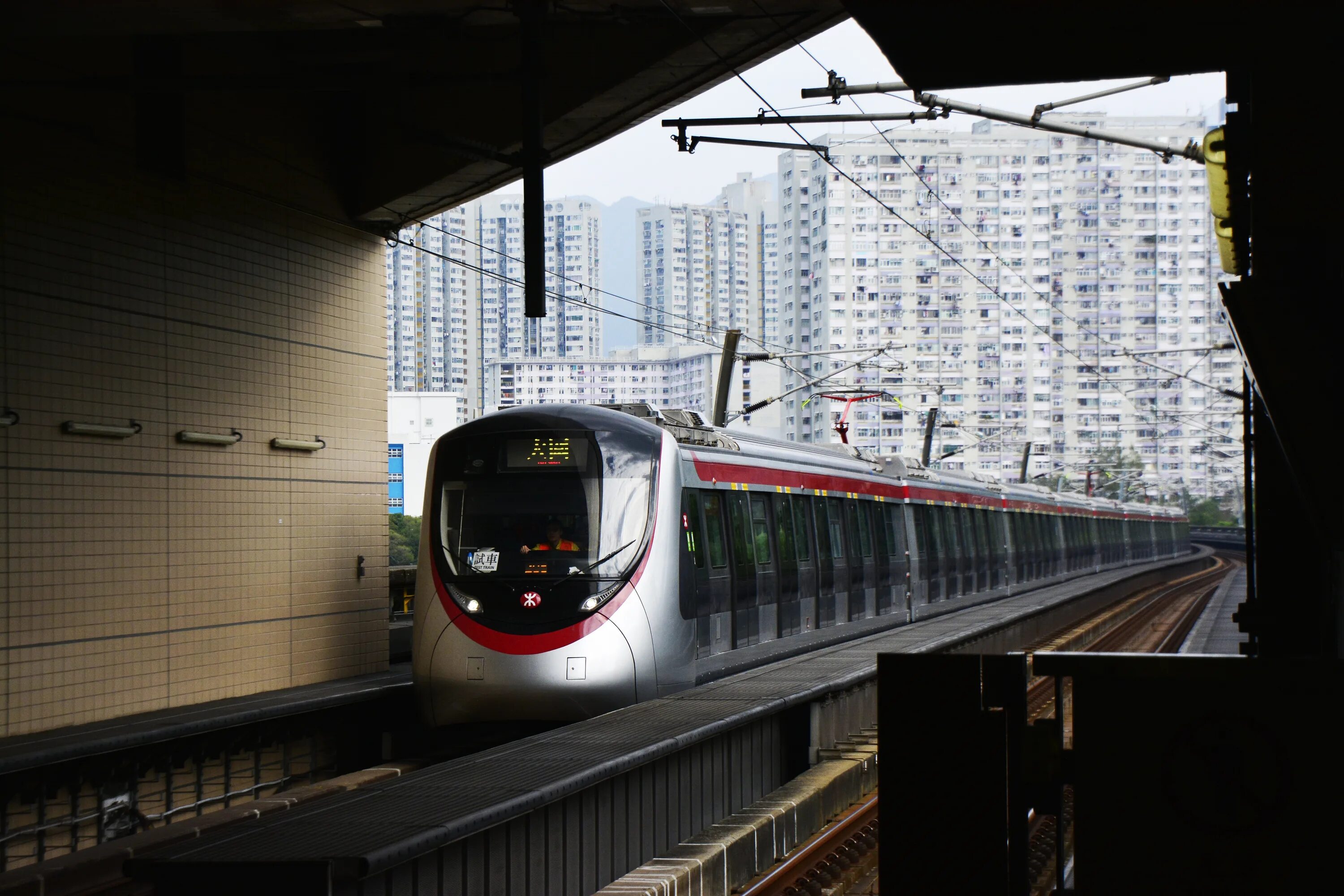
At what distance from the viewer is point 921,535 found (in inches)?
853

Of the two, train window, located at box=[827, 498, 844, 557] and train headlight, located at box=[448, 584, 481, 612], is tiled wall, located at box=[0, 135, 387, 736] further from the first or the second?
train window, located at box=[827, 498, 844, 557]

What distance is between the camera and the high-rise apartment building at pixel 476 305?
23.4 m

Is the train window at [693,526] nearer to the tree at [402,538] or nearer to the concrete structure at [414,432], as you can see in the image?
the concrete structure at [414,432]

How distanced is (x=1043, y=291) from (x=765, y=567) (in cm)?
8562

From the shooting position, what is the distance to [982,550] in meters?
27.1

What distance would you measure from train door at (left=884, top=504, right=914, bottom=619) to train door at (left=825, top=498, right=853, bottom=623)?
2.57 m

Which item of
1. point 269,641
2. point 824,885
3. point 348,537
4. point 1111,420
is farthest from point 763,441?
point 1111,420

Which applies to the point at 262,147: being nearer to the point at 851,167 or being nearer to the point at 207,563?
the point at 207,563

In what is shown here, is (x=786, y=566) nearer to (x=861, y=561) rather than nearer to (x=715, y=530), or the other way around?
(x=715, y=530)

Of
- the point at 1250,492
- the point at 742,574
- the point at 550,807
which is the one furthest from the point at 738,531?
the point at 1250,492

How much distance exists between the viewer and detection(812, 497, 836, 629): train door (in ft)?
51.7

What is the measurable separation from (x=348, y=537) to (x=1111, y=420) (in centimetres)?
8969

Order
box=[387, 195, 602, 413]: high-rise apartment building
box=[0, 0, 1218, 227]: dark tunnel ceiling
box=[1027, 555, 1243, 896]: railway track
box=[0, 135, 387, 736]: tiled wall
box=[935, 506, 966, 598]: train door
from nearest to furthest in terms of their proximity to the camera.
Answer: box=[1027, 555, 1243, 896]: railway track
box=[0, 0, 1218, 227]: dark tunnel ceiling
box=[0, 135, 387, 736]: tiled wall
box=[387, 195, 602, 413]: high-rise apartment building
box=[935, 506, 966, 598]: train door

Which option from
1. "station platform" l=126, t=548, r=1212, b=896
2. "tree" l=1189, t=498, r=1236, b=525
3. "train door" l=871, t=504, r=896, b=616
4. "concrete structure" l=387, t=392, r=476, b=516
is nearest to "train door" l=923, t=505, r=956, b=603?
"train door" l=871, t=504, r=896, b=616
